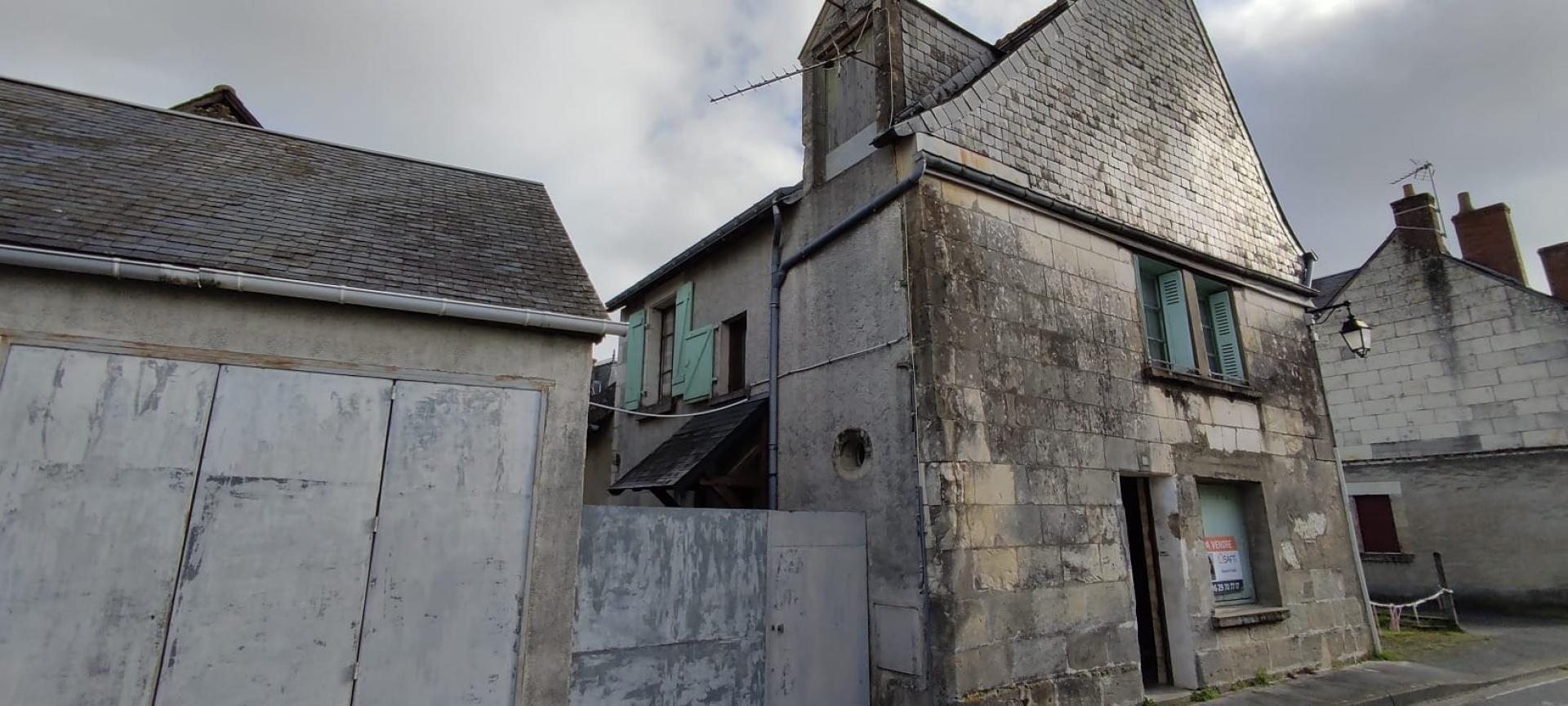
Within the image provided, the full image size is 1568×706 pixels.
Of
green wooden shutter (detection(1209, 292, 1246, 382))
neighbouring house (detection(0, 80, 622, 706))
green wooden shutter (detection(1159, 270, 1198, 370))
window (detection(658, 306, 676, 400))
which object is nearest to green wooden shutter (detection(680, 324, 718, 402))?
window (detection(658, 306, 676, 400))

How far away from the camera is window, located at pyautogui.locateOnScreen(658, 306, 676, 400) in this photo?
Result: 34.7ft

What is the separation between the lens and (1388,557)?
43.8 ft

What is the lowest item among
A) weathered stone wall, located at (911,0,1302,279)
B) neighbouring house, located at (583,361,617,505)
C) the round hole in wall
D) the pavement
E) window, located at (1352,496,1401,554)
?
the pavement

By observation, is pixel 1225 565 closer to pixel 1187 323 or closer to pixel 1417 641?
pixel 1187 323

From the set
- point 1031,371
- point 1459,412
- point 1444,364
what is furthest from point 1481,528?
point 1031,371

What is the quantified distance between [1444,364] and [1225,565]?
9.41m

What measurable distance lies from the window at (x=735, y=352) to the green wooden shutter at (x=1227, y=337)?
5.78 m

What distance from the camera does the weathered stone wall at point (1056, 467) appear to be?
230 inches

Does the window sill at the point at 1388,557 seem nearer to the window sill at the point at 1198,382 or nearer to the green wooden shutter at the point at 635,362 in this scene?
the window sill at the point at 1198,382

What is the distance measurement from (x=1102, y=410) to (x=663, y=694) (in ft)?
15.6

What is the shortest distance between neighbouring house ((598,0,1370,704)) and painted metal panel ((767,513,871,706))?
135mm

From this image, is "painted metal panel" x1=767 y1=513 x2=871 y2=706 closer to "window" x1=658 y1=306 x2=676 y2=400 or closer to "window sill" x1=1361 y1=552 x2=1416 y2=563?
"window" x1=658 y1=306 x2=676 y2=400

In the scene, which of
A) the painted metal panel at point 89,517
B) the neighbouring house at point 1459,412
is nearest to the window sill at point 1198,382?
the neighbouring house at point 1459,412

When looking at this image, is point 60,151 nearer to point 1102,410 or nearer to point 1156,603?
point 1102,410
